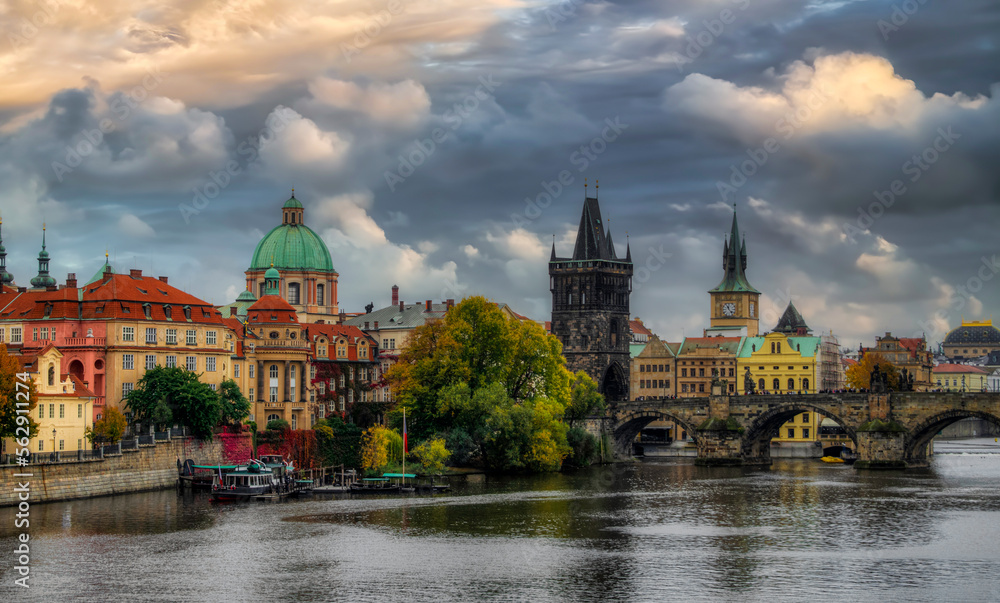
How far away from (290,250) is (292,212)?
5270mm

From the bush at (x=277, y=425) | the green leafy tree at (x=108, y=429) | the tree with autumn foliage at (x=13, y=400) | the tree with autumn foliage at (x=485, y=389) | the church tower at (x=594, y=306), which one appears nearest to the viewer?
the tree with autumn foliage at (x=13, y=400)

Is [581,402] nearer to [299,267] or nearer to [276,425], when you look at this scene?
[276,425]

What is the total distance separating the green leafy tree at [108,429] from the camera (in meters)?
102

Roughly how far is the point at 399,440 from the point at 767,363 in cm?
9129

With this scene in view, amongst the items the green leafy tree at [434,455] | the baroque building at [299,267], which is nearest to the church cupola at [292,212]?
the baroque building at [299,267]

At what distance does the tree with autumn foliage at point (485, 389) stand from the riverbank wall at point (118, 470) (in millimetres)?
16634

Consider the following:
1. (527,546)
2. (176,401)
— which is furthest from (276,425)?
(527,546)

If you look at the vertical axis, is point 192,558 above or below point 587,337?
below

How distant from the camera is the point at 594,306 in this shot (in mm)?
183750

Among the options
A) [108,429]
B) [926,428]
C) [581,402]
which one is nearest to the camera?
[108,429]

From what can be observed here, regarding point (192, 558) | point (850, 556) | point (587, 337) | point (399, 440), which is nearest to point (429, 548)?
point (192, 558)

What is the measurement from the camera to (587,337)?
183250mm

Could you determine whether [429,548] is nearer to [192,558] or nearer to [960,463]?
[192,558]

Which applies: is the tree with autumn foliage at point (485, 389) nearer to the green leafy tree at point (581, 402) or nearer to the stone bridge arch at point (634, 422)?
the green leafy tree at point (581, 402)
